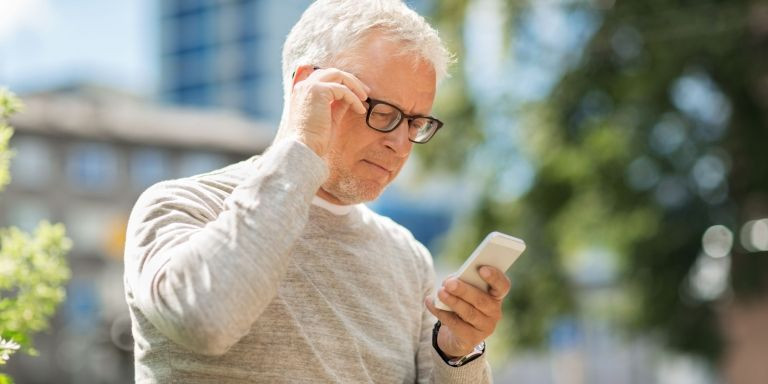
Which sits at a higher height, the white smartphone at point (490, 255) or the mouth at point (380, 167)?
the mouth at point (380, 167)

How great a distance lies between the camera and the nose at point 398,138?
2.11 meters

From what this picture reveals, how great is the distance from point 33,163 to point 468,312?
43745mm

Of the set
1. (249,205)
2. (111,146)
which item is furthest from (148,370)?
(111,146)

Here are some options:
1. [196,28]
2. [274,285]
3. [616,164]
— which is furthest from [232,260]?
[196,28]

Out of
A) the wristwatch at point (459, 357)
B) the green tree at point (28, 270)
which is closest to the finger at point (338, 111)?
the wristwatch at point (459, 357)

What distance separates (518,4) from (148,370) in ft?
39.5

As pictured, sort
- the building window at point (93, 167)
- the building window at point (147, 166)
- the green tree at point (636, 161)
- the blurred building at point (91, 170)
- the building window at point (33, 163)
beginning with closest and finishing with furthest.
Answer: the green tree at point (636, 161), the blurred building at point (91, 170), the building window at point (33, 163), the building window at point (93, 167), the building window at point (147, 166)

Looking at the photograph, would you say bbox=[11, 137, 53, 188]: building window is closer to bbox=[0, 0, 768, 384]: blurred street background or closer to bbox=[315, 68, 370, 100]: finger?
bbox=[0, 0, 768, 384]: blurred street background

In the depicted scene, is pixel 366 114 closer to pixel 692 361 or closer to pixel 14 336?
pixel 14 336

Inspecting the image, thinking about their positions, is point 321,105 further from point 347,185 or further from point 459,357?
point 459,357

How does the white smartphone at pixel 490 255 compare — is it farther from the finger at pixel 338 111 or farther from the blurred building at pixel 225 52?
the blurred building at pixel 225 52

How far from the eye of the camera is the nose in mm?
2105

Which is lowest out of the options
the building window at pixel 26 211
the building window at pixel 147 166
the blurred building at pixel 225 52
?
the building window at pixel 26 211

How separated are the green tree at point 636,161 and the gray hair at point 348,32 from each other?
36.0 ft
